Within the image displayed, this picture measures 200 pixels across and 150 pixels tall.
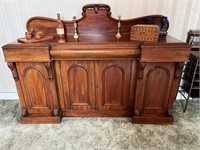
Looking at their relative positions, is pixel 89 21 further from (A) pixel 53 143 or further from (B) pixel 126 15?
(A) pixel 53 143

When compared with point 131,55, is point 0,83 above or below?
below

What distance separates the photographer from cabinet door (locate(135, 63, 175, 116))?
164cm

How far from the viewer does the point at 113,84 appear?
179cm

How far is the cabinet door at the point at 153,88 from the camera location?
5.37ft

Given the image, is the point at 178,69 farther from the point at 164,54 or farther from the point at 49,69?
the point at 49,69

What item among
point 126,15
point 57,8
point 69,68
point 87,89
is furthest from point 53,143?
point 126,15

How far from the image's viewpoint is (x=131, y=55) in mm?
1583

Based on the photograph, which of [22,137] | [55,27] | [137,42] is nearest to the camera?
[137,42]

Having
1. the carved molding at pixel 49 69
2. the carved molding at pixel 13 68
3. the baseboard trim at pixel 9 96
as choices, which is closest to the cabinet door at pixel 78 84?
the carved molding at pixel 49 69

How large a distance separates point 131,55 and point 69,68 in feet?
2.27

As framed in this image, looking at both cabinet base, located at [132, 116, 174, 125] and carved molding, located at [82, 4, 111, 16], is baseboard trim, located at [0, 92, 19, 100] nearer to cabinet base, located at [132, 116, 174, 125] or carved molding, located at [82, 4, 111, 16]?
carved molding, located at [82, 4, 111, 16]

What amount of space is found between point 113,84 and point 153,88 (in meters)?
0.45

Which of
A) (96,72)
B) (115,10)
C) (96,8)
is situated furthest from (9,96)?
(115,10)

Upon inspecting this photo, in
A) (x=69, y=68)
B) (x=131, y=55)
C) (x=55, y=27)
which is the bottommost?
(x=69, y=68)
